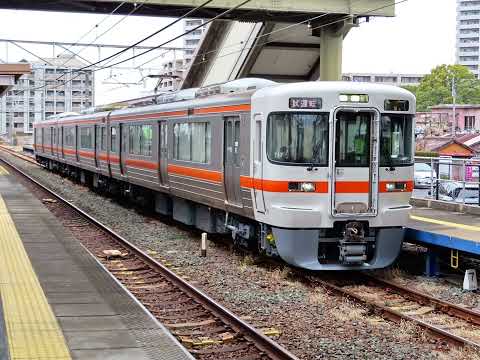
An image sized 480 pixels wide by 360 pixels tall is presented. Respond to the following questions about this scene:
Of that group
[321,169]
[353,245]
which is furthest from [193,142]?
[353,245]

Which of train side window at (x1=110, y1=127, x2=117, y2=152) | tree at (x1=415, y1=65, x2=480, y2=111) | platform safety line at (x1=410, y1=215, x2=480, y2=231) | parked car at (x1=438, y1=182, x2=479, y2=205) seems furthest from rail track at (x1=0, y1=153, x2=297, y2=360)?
tree at (x1=415, y1=65, x2=480, y2=111)

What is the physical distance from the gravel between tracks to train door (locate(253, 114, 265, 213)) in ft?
3.63

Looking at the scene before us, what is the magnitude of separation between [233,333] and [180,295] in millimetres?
2115

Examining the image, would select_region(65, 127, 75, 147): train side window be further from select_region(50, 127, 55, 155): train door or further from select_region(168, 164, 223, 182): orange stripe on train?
select_region(168, 164, 223, 182): orange stripe on train

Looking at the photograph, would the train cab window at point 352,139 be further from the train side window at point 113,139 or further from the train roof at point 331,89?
the train side window at point 113,139

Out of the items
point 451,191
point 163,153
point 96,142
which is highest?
point 96,142

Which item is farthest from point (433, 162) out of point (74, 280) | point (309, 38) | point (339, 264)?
point (309, 38)

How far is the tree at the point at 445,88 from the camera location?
95750 millimetres

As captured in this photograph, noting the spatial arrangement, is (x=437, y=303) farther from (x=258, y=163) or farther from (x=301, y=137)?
(x=258, y=163)

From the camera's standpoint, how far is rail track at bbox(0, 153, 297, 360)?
23.7ft

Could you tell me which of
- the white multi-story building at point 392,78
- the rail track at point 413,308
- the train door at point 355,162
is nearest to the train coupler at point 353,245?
the train door at point 355,162

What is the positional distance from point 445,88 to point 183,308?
9181 cm

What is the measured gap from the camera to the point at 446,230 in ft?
37.3

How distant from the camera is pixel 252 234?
1212 centimetres
